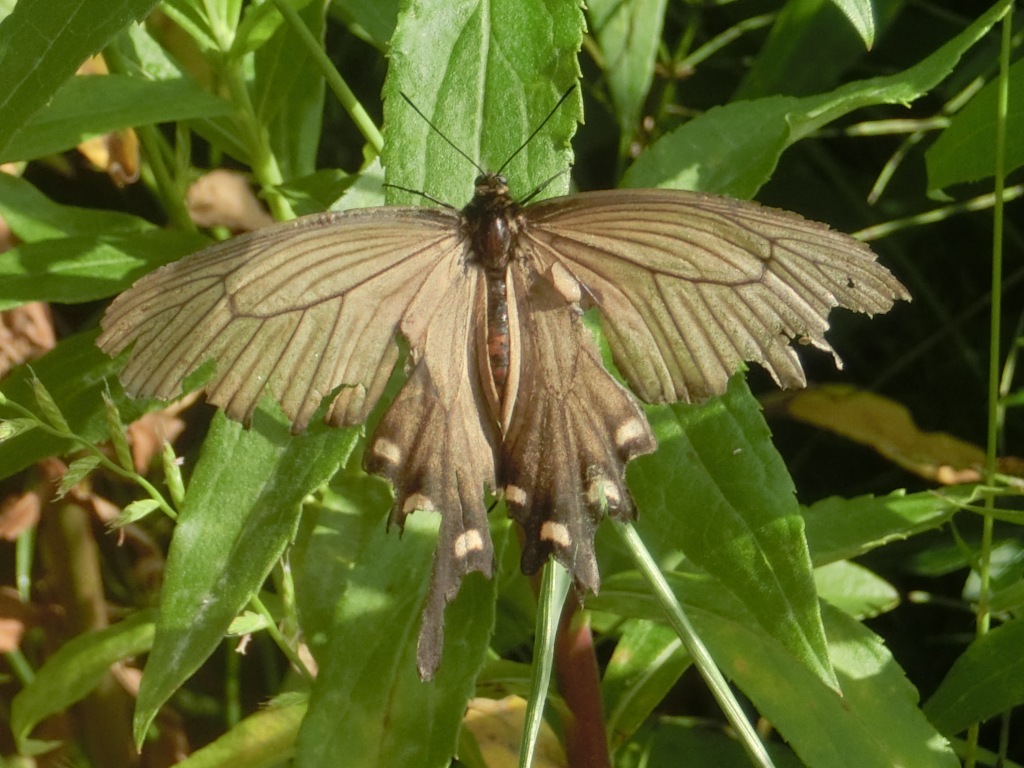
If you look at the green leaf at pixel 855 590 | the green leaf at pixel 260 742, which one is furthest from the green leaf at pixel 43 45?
the green leaf at pixel 855 590

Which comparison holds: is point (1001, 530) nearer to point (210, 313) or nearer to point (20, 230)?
point (210, 313)

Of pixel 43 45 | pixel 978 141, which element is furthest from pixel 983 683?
pixel 43 45

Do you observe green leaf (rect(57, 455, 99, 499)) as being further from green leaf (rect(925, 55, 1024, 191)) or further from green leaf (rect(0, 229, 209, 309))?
green leaf (rect(925, 55, 1024, 191))

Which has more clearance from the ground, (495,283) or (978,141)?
(978,141)

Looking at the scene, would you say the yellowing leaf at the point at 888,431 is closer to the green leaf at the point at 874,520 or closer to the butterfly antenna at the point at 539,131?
the green leaf at the point at 874,520

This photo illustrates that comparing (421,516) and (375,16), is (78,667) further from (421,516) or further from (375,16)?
(375,16)

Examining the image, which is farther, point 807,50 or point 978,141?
point 807,50
